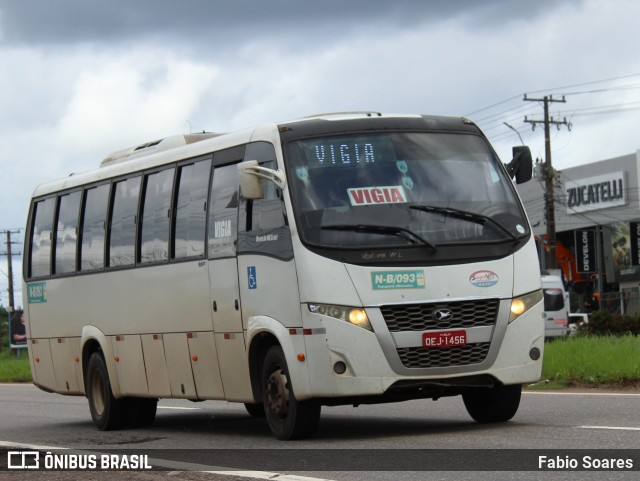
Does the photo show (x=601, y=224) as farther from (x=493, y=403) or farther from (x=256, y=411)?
(x=493, y=403)

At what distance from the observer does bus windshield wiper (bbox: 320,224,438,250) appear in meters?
12.3

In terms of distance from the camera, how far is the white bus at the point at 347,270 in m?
12.1

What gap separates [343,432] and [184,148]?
387 cm

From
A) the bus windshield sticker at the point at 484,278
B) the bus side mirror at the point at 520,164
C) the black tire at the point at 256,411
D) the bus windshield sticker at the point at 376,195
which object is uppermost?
the bus side mirror at the point at 520,164

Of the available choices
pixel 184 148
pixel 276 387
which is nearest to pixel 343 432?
pixel 276 387

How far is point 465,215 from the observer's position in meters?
12.6

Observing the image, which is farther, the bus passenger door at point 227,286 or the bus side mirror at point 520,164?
the bus side mirror at point 520,164

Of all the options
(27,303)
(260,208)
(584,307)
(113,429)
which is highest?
(260,208)

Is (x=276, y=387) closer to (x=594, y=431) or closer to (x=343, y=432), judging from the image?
(x=343, y=432)

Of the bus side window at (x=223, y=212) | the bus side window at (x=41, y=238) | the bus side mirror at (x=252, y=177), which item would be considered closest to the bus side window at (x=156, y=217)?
the bus side window at (x=223, y=212)

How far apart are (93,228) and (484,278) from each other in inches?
274

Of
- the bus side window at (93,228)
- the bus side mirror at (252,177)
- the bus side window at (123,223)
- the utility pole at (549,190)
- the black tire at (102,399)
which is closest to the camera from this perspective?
the bus side mirror at (252,177)

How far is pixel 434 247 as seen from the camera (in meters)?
12.3

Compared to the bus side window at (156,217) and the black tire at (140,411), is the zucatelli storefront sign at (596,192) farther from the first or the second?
the bus side window at (156,217)
